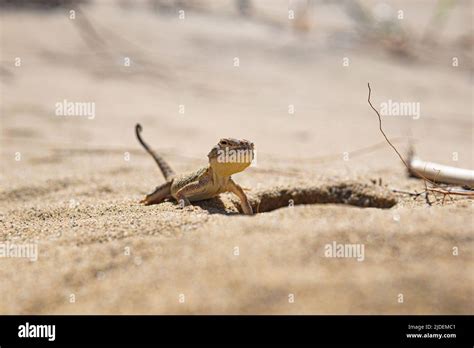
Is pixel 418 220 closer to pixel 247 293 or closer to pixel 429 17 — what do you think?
pixel 247 293

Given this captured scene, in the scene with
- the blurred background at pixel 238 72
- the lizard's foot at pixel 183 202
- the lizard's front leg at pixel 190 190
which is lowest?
the lizard's foot at pixel 183 202

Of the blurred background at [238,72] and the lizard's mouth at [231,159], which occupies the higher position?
the blurred background at [238,72]

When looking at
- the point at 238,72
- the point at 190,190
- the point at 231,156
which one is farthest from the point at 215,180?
the point at 238,72

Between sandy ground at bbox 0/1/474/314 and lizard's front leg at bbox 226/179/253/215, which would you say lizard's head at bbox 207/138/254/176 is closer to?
lizard's front leg at bbox 226/179/253/215

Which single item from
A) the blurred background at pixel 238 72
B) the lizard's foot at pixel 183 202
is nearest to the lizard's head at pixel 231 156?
the lizard's foot at pixel 183 202

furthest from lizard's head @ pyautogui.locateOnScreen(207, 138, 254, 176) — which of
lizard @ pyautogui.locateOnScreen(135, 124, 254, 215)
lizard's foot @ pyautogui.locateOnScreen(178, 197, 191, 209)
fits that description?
lizard's foot @ pyautogui.locateOnScreen(178, 197, 191, 209)

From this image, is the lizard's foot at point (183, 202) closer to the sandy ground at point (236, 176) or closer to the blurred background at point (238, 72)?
the sandy ground at point (236, 176)
